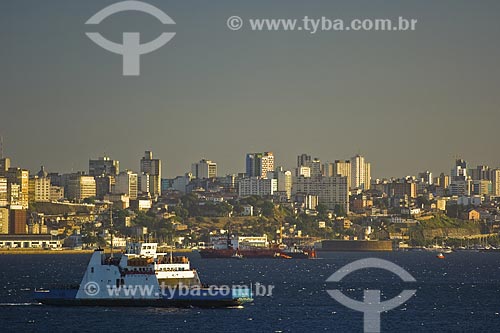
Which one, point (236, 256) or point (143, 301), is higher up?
point (143, 301)

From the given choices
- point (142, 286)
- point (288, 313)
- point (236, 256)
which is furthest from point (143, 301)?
point (236, 256)

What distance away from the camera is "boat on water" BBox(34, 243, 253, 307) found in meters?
79.8

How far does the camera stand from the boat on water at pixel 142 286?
79.8m

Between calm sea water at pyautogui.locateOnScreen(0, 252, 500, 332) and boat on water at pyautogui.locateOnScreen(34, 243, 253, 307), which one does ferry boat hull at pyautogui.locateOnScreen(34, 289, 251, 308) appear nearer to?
boat on water at pyautogui.locateOnScreen(34, 243, 253, 307)

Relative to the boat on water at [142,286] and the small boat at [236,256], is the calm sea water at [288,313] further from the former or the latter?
the small boat at [236,256]

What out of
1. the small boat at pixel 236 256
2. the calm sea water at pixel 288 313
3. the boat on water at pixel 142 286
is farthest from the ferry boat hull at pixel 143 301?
the small boat at pixel 236 256

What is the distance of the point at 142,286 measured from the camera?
261 feet

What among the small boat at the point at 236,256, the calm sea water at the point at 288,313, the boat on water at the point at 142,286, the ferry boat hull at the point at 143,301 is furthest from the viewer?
the small boat at the point at 236,256

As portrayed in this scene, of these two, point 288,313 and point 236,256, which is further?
point 236,256

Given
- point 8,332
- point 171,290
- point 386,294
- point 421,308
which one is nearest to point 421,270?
point 386,294

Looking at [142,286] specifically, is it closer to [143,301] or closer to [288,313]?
[143,301]

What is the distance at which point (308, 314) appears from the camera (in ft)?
275

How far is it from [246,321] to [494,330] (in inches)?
519

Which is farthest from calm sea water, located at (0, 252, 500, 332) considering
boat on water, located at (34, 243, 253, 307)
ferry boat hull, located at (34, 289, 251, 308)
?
boat on water, located at (34, 243, 253, 307)
